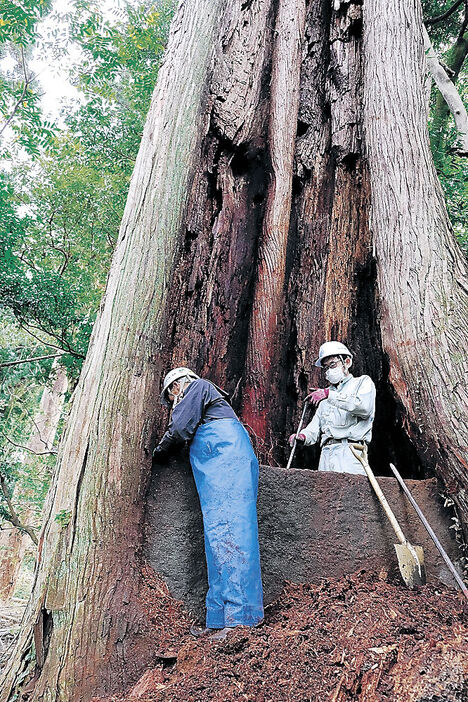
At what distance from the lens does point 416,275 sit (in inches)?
121

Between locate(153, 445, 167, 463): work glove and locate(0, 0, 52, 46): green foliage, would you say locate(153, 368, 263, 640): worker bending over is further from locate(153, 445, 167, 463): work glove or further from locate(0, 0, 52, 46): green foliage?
locate(0, 0, 52, 46): green foliage

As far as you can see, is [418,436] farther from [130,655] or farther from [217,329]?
[130,655]

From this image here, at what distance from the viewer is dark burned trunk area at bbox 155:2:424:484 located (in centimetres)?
359

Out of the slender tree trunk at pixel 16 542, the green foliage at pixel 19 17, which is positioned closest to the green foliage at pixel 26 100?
the green foliage at pixel 19 17

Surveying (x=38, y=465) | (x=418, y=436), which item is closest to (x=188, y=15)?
(x=418, y=436)

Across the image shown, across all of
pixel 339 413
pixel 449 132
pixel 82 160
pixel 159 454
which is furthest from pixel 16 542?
pixel 449 132

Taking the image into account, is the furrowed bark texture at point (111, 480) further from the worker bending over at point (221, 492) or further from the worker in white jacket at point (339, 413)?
the worker in white jacket at point (339, 413)

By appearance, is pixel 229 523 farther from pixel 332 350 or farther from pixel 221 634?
pixel 332 350

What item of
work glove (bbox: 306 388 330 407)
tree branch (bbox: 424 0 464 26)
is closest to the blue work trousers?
work glove (bbox: 306 388 330 407)

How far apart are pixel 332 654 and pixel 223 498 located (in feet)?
2.87

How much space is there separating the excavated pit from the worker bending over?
135mm

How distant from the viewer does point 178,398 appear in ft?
9.65

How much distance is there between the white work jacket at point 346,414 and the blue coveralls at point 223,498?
82cm

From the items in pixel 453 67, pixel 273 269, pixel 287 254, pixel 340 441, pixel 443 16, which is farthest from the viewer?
pixel 453 67
